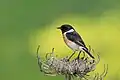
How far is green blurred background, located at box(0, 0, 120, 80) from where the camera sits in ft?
21.4

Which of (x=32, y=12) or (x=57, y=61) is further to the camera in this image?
(x=32, y=12)

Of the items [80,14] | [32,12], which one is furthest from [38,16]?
[80,14]

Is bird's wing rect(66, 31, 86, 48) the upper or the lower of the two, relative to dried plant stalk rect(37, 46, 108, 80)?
upper

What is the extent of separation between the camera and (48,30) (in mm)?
7512

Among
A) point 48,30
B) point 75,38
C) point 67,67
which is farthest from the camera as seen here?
point 48,30

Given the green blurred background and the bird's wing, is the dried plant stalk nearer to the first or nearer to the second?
the bird's wing

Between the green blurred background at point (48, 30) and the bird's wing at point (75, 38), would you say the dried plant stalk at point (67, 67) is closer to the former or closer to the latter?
the bird's wing at point (75, 38)

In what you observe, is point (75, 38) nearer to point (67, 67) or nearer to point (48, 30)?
point (67, 67)

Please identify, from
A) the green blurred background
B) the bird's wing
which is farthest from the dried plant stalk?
the green blurred background

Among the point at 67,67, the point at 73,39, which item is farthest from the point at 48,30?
the point at 67,67

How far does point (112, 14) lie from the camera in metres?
7.88

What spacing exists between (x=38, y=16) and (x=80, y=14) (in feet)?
2.63

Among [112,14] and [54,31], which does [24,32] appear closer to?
[54,31]

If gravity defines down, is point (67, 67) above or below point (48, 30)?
below
